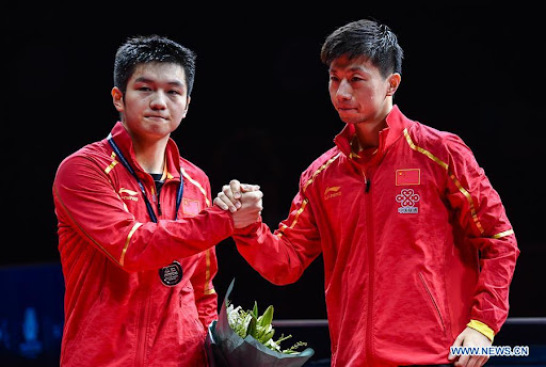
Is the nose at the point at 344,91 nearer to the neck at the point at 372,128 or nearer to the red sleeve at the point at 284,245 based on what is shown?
the neck at the point at 372,128

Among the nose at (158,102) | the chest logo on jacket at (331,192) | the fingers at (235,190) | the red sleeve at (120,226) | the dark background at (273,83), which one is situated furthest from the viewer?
the dark background at (273,83)

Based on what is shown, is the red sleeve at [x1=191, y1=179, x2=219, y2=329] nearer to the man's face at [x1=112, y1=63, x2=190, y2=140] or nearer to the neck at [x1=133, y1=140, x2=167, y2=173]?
the neck at [x1=133, y1=140, x2=167, y2=173]

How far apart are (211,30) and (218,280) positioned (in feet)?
7.34

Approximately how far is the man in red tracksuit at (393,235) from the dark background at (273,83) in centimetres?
301

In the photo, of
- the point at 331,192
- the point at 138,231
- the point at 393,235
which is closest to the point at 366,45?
the point at 331,192

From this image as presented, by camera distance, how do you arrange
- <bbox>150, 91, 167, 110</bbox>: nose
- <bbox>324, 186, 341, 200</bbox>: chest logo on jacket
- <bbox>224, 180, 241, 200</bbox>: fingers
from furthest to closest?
<bbox>324, 186, 341, 200</bbox>: chest logo on jacket < <bbox>150, 91, 167, 110</bbox>: nose < <bbox>224, 180, 241, 200</bbox>: fingers

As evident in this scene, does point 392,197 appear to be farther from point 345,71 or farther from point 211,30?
point 211,30

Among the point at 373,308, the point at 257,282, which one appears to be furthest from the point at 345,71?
the point at 257,282

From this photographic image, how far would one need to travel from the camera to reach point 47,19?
584 cm

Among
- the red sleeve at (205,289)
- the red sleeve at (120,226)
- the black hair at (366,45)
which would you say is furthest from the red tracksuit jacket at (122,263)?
the black hair at (366,45)

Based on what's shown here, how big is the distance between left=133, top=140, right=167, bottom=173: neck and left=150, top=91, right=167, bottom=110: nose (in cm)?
14

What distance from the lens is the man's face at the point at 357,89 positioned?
2.39 metres

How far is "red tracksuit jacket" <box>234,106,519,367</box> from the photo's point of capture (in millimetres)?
2234

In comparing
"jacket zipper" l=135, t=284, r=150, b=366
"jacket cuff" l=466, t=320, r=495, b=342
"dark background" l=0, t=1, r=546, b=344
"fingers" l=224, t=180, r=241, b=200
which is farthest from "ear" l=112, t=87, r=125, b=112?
"dark background" l=0, t=1, r=546, b=344
